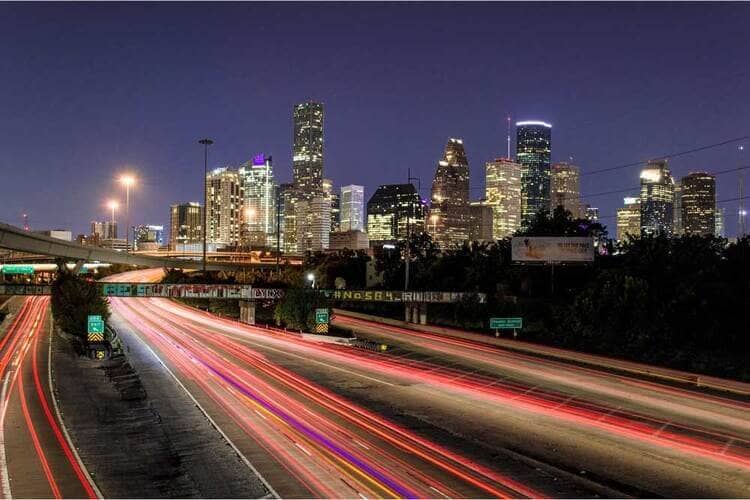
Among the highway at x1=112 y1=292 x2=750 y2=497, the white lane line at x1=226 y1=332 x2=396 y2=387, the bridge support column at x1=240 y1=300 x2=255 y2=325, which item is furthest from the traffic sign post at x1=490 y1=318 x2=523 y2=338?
the bridge support column at x1=240 y1=300 x2=255 y2=325

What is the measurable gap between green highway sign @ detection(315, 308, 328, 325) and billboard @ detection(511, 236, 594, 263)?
18.4 meters

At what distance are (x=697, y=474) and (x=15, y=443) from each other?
21.4 meters

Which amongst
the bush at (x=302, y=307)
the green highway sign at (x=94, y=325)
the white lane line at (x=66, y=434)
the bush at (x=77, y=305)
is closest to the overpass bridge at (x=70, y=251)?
the bush at (x=77, y=305)

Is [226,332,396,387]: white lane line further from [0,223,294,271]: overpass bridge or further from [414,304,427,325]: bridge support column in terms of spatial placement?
[0,223,294,271]: overpass bridge

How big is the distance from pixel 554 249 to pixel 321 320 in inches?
864

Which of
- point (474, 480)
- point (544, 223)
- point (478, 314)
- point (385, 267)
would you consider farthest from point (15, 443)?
point (385, 267)

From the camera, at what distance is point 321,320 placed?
5544 centimetres

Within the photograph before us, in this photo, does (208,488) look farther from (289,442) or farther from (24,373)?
(24,373)

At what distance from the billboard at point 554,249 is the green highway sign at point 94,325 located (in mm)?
35337

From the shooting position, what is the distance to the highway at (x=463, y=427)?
18.7 m

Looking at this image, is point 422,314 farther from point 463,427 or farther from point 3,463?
point 3,463

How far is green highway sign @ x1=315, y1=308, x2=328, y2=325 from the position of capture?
55312mm

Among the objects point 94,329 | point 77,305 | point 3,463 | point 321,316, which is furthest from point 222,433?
point 77,305

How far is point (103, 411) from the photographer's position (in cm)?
2780
